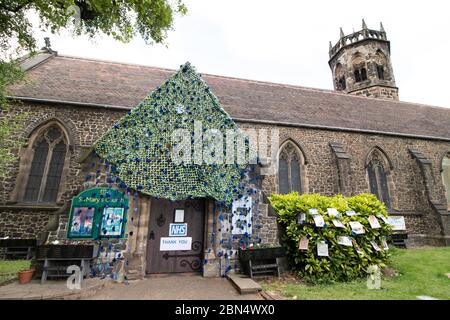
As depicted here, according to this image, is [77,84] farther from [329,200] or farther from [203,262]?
[329,200]

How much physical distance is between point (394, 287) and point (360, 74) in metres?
22.4

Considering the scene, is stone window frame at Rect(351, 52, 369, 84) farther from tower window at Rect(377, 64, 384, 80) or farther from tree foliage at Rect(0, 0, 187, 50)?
tree foliage at Rect(0, 0, 187, 50)

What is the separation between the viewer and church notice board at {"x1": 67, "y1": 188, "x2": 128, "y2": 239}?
567 centimetres

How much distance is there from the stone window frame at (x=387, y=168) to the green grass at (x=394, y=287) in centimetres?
554

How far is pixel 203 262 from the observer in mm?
6438

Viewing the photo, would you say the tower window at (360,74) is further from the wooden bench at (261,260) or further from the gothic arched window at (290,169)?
the wooden bench at (261,260)

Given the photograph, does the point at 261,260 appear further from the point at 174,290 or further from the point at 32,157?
the point at 32,157

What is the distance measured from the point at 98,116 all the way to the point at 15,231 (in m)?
5.55

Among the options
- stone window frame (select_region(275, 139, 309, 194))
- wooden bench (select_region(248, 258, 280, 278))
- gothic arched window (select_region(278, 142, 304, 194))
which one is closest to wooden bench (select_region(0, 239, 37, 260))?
wooden bench (select_region(248, 258, 280, 278))

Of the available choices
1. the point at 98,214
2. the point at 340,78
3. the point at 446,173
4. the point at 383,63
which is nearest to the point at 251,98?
the point at 98,214

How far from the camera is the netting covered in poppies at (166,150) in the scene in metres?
6.12

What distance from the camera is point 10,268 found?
664 cm

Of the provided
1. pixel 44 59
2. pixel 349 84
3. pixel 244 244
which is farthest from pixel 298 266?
pixel 349 84

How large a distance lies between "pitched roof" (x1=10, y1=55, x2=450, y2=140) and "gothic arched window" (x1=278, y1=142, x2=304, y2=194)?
1.59 meters
